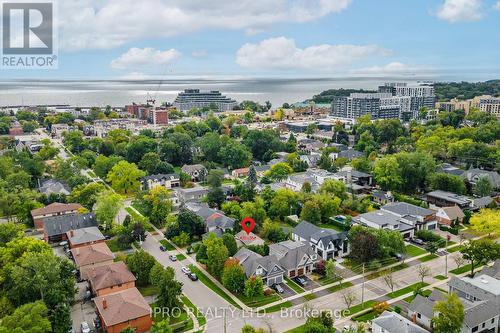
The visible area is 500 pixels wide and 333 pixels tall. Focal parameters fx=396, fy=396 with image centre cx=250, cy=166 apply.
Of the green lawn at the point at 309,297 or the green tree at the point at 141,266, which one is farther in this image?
the green tree at the point at 141,266

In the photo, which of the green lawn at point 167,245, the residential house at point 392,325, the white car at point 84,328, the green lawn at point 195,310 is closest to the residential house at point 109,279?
the white car at point 84,328

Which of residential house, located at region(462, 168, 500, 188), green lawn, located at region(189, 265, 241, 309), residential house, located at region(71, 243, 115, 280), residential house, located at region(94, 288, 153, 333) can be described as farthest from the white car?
residential house, located at region(462, 168, 500, 188)

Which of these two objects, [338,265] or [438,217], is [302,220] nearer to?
[338,265]

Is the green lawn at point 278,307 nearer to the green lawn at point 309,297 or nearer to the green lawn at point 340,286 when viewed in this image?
the green lawn at point 309,297

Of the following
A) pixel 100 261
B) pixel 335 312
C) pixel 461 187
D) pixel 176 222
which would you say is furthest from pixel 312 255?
pixel 461 187

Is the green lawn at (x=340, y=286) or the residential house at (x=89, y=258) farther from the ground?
the residential house at (x=89, y=258)

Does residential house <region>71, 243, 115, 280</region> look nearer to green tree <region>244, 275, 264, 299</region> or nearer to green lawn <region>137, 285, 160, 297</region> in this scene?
green lawn <region>137, 285, 160, 297</region>
